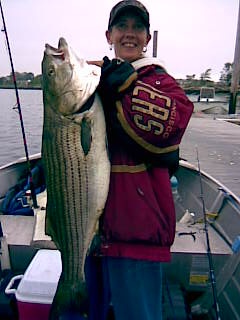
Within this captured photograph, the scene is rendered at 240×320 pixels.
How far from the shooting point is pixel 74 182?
2.03 m

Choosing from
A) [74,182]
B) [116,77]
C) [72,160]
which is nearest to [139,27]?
[116,77]

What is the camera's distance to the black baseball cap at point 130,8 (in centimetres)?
218

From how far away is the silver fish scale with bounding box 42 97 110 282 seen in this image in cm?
196

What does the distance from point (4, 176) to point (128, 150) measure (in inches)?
145

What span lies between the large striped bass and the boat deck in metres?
4.24

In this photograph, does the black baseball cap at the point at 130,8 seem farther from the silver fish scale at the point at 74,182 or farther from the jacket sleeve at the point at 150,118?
the silver fish scale at the point at 74,182

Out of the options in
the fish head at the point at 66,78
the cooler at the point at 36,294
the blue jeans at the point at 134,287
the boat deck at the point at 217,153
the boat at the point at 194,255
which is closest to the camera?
the fish head at the point at 66,78

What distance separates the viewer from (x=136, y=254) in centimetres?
208

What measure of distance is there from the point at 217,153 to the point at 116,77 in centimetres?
777

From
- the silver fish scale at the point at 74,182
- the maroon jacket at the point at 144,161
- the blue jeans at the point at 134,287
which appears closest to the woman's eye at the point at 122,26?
the maroon jacket at the point at 144,161

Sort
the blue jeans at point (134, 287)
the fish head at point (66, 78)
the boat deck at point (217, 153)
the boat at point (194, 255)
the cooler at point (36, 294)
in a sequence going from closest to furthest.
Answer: the fish head at point (66, 78)
the blue jeans at point (134, 287)
the cooler at point (36, 294)
the boat at point (194, 255)
the boat deck at point (217, 153)

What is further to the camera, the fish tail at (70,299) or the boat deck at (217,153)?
the boat deck at (217,153)

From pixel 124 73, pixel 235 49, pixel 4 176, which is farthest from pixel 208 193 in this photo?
pixel 235 49

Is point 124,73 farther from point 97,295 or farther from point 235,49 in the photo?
point 235,49
